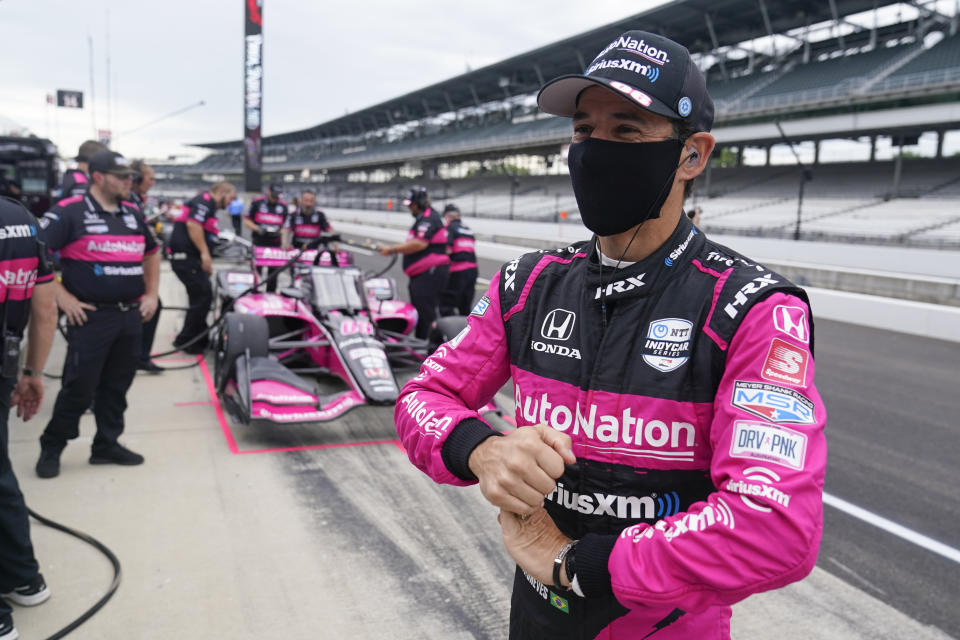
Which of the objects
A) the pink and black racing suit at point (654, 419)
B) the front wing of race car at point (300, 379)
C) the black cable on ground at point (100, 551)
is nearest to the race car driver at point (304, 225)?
the front wing of race car at point (300, 379)

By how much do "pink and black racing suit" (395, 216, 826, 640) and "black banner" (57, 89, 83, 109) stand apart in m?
22.5

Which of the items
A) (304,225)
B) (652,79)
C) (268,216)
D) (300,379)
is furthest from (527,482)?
(268,216)

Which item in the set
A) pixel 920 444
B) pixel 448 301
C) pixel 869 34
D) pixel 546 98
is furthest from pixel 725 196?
pixel 546 98

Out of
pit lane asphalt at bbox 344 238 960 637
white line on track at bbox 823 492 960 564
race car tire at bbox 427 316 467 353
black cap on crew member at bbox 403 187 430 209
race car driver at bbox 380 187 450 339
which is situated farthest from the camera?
black cap on crew member at bbox 403 187 430 209

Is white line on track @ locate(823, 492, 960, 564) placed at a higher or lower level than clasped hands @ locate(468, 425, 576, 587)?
lower

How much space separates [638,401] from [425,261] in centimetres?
653

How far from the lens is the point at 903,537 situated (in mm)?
3422

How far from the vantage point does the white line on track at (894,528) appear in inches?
130

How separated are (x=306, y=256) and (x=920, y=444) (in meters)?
6.81

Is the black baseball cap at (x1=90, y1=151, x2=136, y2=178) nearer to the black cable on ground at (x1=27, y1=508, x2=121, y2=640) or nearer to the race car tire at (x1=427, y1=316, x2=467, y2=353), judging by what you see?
the black cable on ground at (x1=27, y1=508, x2=121, y2=640)

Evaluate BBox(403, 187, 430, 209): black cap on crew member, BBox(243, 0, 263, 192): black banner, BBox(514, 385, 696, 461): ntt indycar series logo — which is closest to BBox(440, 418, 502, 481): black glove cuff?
BBox(514, 385, 696, 461): ntt indycar series logo

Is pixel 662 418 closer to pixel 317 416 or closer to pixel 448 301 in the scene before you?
pixel 317 416

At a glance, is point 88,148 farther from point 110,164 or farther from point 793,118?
point 793,118

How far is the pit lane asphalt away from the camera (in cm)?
302
